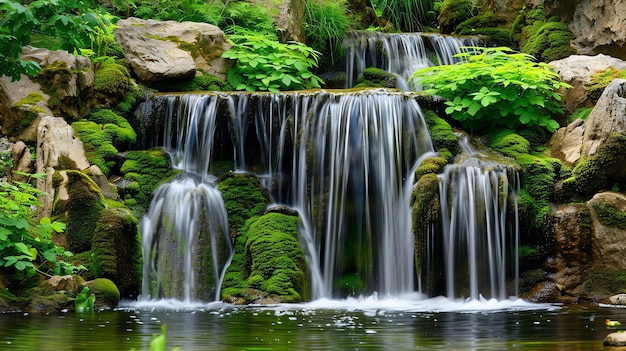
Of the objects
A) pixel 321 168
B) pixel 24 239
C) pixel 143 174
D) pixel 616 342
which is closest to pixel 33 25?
pixel 24 239

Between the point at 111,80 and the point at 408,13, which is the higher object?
the point at 408,13

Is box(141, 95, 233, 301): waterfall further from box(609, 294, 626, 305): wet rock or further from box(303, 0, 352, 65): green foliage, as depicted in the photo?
box(303, 0, 352, 65): green foliage

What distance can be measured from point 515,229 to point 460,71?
119 inches

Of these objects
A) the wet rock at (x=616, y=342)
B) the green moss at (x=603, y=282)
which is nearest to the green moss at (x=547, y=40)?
the green moss at (x=603, y=282)

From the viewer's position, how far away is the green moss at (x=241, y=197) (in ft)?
33.9

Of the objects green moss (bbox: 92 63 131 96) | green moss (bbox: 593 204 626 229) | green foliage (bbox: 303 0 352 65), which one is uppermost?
green foliage (bbox: 303 0 352 65)

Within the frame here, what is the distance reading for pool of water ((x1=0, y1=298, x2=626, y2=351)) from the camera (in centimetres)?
534

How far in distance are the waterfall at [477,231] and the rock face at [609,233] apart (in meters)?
0.99

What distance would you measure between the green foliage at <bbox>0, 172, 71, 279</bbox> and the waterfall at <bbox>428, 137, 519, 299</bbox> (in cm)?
465

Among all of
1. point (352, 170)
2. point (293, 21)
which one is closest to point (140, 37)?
point (293, 21)

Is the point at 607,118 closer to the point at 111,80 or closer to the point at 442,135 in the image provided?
the point at 442,135

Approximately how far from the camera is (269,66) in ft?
43.5

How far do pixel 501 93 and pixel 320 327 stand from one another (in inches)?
248

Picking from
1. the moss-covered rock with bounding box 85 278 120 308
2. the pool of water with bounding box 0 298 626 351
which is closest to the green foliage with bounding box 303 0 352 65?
the pool of water with bounding box 0 298 626 351
